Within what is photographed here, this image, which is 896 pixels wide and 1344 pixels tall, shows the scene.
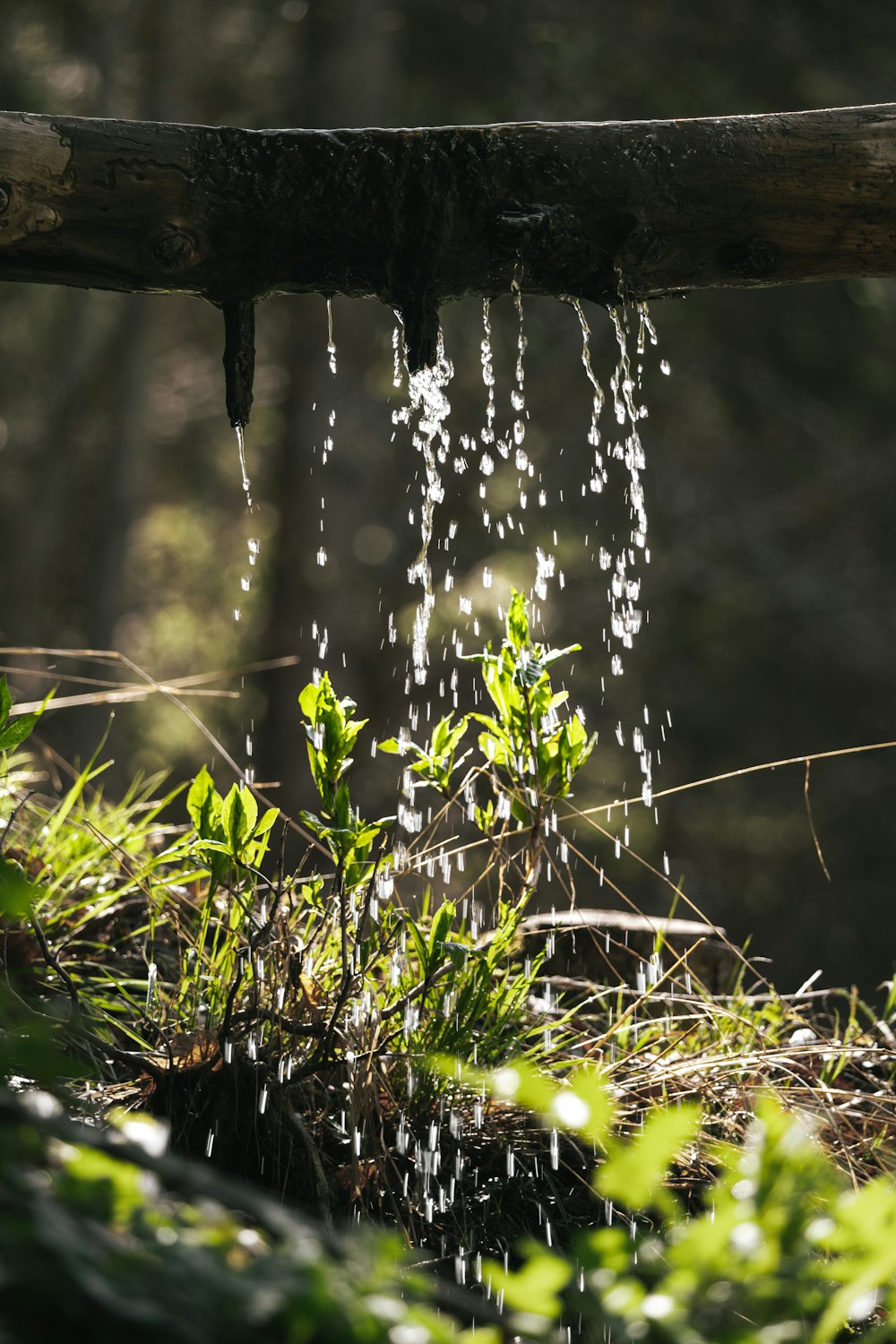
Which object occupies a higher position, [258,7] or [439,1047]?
[258,7]

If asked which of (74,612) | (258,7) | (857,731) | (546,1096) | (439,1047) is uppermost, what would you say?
(258,7)

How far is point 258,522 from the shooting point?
14.8 m

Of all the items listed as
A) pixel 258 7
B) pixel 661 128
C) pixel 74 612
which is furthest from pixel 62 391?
pixel 661 128

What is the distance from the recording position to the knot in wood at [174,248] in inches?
100.0

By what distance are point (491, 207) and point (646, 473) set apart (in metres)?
→ 9.15

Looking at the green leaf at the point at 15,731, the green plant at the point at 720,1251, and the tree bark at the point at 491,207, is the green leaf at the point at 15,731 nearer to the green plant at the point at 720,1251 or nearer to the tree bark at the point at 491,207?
the tree bark at the point at 491,207

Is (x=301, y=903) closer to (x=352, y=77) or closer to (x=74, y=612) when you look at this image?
(x=352, y=77)

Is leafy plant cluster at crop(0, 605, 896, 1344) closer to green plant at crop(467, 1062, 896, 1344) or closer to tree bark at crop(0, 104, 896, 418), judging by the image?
green plant at crop(467, 1062, 896, 1344)

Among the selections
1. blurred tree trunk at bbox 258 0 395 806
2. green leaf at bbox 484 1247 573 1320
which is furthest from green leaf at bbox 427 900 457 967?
blurred tree trunk at bbox 258 0 395 806

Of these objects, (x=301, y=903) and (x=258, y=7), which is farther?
(x=258, y=7)

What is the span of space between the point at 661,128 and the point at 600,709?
9.27 metres

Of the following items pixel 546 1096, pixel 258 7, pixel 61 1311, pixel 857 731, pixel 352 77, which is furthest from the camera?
pixel 258 7

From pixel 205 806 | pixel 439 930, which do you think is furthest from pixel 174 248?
pixel 439 930

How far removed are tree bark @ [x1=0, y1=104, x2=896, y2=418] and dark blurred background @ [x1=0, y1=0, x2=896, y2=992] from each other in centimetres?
749
